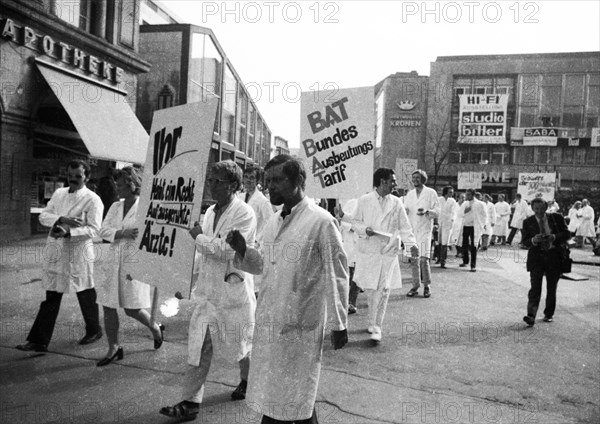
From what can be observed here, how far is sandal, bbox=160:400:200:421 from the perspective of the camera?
330 centimetres

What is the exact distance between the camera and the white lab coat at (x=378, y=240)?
18.3 feet

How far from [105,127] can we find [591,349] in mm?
12038

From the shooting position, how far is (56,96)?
1216 centimetres

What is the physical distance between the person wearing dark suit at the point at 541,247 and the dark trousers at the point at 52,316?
5.13 m

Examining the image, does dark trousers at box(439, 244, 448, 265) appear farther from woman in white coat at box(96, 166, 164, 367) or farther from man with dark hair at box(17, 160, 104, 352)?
woman in white coat at box(96, 166, 164, 367)

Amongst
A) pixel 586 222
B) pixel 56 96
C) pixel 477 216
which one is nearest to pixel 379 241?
pixel 477 216

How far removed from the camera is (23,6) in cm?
1132

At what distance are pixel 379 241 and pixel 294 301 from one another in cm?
321

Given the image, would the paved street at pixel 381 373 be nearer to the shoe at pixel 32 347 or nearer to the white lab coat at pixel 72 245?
the shoe at pixel 32 347

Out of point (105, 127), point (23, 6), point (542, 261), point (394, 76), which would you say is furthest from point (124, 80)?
point (394, 76)

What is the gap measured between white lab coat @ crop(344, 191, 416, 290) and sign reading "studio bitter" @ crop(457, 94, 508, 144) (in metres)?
38.5

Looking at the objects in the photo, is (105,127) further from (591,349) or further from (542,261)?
(591,349)

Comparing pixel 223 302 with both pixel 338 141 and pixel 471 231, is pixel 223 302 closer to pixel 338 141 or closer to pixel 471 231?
pixel 338 141

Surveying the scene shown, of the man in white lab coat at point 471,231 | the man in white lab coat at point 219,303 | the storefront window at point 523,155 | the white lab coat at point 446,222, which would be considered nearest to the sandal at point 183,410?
the man in white lab coat at point 219,303
